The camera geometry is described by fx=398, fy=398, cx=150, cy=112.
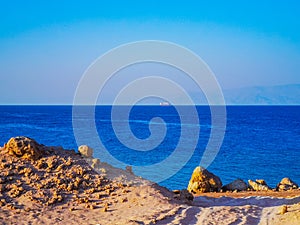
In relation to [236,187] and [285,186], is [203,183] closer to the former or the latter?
[236,187]

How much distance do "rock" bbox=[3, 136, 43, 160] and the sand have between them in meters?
0.21

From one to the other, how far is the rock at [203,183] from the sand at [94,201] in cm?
420

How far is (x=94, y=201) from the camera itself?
43.0ft

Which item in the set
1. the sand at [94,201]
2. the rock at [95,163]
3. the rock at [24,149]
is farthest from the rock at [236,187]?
the rock at [24,149]

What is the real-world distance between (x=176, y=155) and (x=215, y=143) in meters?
15.0

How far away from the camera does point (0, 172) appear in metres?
13.6

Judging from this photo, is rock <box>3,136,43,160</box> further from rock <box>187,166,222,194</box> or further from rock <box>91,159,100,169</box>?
rock <box>187,166,222,194</box>

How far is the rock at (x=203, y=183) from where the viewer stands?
19778 mm

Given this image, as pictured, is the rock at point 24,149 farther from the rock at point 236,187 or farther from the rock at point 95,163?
the rock at point 236,187

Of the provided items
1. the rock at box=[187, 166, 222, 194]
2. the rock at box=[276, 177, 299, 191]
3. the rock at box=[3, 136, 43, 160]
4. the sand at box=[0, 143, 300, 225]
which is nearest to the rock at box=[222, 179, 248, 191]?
the rock at box=[187, 166, 222, 194]

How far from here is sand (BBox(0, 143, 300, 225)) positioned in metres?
11.8

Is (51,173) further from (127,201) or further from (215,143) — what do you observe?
(215,143)

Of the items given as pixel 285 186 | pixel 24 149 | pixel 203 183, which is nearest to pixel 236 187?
pixel 203 183

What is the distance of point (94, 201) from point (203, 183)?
8.26 m
